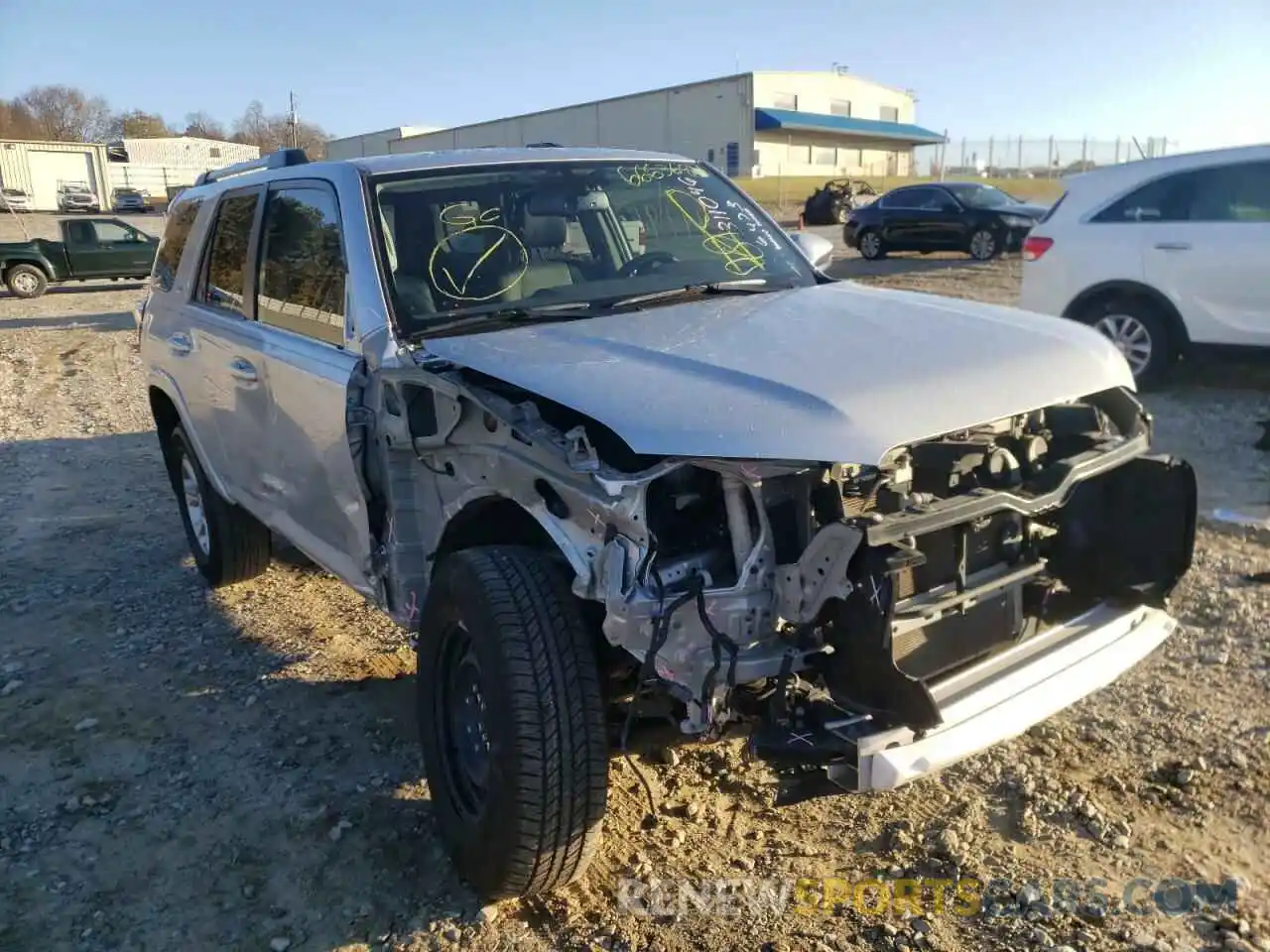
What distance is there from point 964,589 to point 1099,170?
7176 millimetres

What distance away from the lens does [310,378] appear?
3.72 metres

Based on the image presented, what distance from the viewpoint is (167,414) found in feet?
18.7

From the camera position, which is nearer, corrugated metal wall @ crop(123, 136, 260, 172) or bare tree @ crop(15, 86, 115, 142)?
corrugated metal wall @ crop(123, 136, 260, 172)

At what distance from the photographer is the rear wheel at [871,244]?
68.6ft

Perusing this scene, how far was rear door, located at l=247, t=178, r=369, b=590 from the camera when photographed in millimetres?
3621

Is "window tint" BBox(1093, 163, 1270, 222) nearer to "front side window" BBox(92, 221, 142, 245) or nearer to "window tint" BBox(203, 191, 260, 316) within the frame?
"window tint" BBox(203, 191, 260, 316)

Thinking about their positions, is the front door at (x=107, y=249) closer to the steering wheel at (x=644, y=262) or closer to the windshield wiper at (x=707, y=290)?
the steering wheel at (x=644, y=262)

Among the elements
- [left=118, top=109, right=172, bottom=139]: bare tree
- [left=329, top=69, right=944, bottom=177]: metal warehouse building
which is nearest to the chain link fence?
[left=329, top=69, right=944, bottom=177]: metal warehouse building

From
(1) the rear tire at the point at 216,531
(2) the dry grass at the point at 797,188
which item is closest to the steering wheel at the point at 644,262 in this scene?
(1) the rear tire at the point at 216,531

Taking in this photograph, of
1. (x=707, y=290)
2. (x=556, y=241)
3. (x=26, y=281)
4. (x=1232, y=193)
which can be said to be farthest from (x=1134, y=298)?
(x=26, y=281)

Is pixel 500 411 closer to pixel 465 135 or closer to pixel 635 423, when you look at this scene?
pixel 635 423

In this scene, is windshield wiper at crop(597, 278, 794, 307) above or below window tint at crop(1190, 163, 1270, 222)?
below

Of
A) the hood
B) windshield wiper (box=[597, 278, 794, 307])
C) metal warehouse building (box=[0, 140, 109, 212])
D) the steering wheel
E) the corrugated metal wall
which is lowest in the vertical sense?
the hood

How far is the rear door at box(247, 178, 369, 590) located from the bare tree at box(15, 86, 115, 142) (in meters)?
95.7
